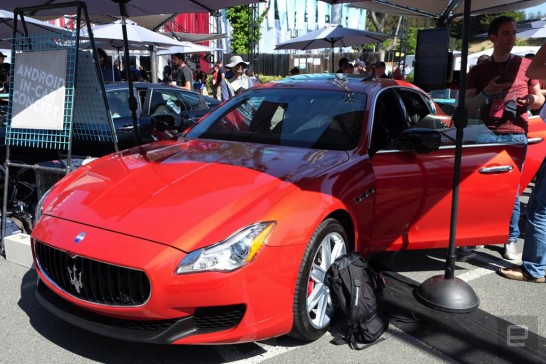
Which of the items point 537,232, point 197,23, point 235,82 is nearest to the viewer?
point 537,232

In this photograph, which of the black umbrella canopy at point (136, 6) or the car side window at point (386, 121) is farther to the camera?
the black umbrella canopy at point (136, 6)

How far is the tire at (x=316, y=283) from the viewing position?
2.69 meters

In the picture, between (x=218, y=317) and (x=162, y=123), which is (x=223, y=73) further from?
(x=218, y=317)

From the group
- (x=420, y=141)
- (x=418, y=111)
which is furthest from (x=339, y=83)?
(x=420, y=141)

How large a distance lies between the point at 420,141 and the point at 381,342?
139 centimetres

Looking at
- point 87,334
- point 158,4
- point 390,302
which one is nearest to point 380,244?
point 390,302

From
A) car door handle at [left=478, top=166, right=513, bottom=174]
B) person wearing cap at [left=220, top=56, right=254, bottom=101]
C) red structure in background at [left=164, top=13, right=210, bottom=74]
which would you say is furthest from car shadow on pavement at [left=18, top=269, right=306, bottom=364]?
red structure in background at [left=164, top=13, right=210, bottom=74]

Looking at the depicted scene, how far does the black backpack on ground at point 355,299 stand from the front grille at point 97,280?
113cm

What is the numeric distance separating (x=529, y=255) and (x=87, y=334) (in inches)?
131

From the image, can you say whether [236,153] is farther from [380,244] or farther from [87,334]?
[87,334]

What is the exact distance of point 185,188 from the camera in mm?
2885

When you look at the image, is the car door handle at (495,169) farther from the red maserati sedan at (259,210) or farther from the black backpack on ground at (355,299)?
the black backpack on ground at (355,299)

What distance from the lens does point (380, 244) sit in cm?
354

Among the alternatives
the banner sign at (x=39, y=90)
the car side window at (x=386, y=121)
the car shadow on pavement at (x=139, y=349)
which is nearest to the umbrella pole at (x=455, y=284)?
the car side window at (x=386, y=121)
